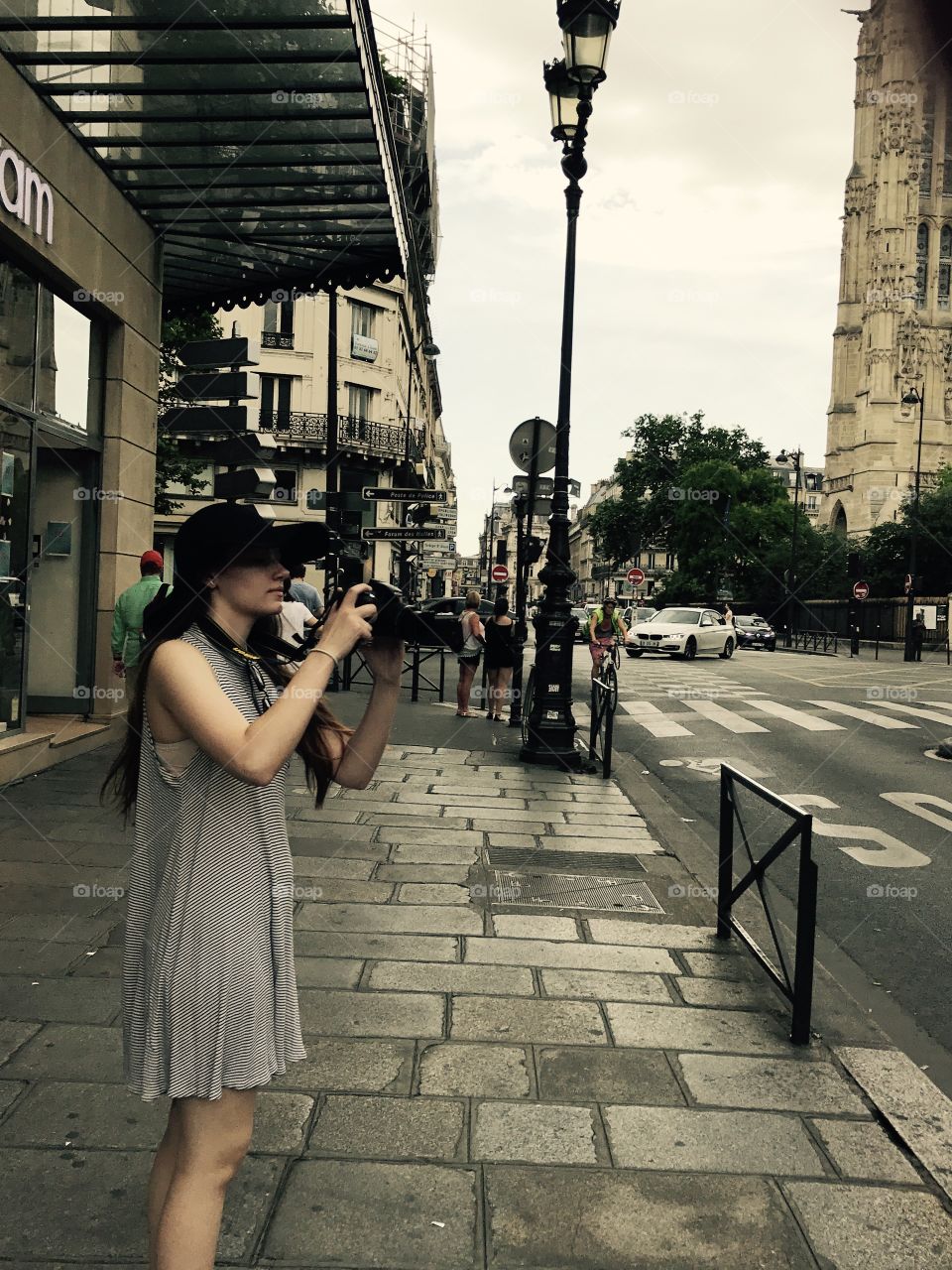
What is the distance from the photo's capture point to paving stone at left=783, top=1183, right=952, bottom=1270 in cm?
265

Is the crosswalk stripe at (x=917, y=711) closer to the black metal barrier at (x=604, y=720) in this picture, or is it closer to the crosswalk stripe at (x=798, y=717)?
the crosswalk stripe at (x=798, y=717)

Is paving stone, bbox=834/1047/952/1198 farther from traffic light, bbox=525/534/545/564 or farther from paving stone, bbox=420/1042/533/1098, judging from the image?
traffic light, bbox=525/534/545/564

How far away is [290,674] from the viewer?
237 cm

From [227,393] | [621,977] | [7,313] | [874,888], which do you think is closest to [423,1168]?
[621,977]

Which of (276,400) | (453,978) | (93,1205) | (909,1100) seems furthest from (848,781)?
(276,400)

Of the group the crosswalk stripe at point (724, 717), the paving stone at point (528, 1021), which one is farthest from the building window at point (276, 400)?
the paving stone at point (528, 1021)

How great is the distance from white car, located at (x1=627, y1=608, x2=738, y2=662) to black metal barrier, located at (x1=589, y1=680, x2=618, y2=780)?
2172 cm

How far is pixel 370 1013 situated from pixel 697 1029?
117 centimetres

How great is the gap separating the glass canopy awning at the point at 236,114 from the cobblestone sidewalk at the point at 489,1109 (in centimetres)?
512

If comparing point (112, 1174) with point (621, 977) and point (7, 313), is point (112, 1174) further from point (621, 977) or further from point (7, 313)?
point (7, 313)

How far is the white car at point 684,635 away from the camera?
34062 millimetres

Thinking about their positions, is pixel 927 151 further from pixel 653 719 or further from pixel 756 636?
pixel 653 719
